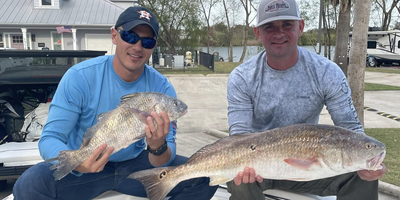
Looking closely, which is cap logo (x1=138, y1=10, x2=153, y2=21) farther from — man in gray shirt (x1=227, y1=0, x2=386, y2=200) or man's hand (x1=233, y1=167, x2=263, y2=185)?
man's hand (x1=233, y1=167, x2=263, y2=185)

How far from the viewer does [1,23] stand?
20219 millimetres

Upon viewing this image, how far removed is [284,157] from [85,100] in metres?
1.48

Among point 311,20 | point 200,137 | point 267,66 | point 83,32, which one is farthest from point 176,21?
point 267,66

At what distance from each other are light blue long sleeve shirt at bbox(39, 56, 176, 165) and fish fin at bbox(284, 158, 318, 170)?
1014 millimetres

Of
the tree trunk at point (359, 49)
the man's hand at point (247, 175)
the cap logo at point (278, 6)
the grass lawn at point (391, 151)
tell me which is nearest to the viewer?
the man's hand at point (247, 175)

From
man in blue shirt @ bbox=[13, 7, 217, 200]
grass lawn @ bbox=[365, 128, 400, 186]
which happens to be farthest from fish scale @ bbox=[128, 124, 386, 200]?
grass lawn @ bbox=[365, 128, 400, 186]

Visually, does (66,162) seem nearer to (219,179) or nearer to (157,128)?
(157,128)

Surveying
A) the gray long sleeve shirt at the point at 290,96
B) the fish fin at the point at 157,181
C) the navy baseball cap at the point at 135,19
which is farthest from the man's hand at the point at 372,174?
the navy baseball cap at the point at 135,19

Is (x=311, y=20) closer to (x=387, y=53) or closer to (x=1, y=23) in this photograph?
(x=387, y=53)

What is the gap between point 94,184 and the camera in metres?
2.58

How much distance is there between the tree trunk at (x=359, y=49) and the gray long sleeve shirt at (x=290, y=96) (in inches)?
139

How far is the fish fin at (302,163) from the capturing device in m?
2.09

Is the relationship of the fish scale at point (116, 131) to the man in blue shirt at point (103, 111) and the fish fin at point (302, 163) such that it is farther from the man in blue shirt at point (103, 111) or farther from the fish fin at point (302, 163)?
the fish fin at point (302, 163)

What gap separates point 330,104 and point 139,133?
1.52 meters
